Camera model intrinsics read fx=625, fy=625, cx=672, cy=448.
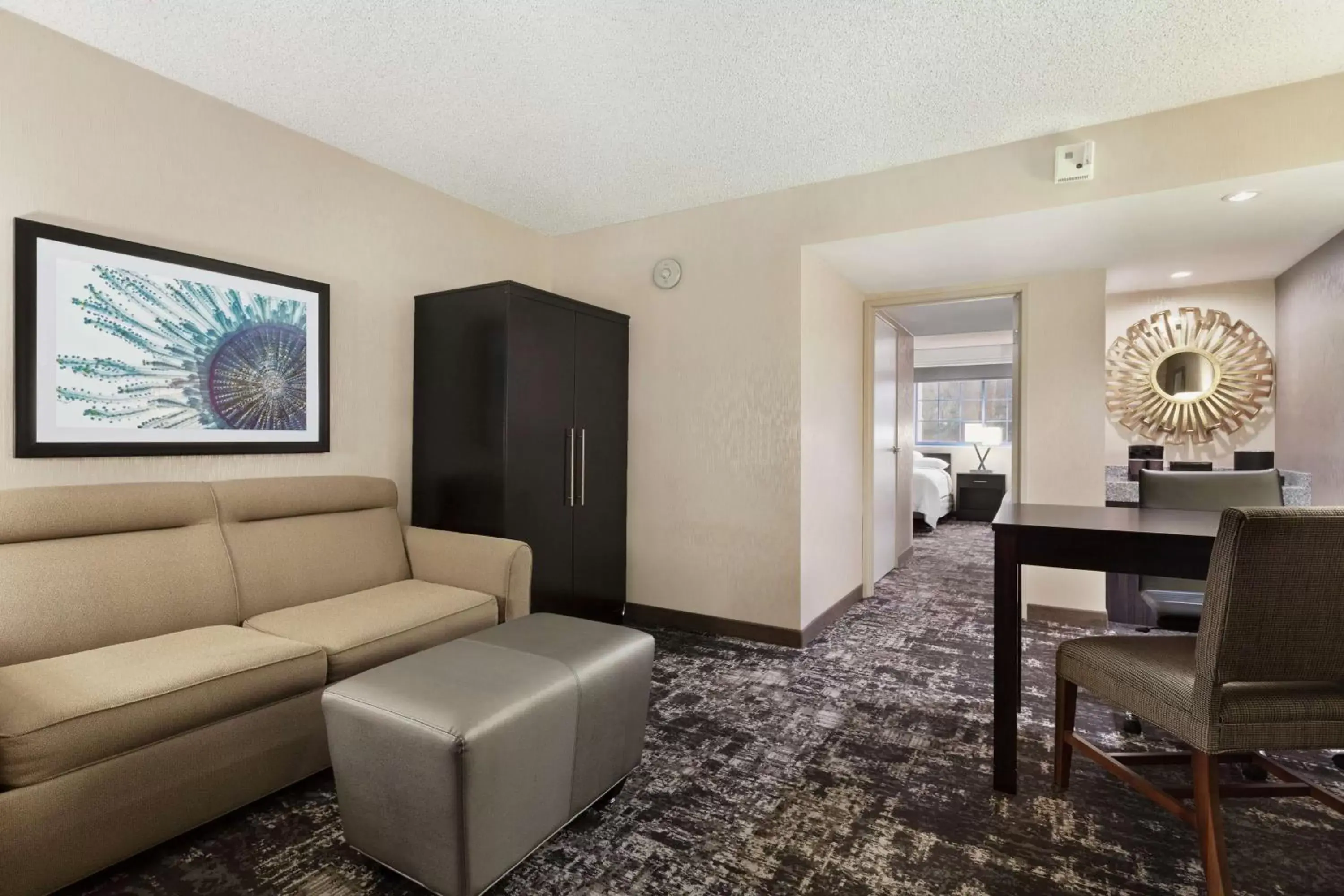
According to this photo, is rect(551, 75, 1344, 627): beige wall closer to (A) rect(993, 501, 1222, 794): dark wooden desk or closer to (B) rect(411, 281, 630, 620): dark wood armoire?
(B) rect(411, 281, 630, 620): dark wood armoire

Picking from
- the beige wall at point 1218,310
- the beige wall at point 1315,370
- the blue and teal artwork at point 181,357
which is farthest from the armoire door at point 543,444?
the beige wall at point 1315,370

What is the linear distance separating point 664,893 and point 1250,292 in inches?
203

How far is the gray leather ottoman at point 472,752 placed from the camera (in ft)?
4.52

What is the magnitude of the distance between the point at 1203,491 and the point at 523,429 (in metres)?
3.01

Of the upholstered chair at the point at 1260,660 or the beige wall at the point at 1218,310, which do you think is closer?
the upholstered chair at the point at 1260,660

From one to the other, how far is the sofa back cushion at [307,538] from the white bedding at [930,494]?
5.72 m

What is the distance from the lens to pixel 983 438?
782cm

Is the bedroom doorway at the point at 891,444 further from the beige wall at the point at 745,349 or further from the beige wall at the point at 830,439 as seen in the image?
the beige wall at the point at 745,349

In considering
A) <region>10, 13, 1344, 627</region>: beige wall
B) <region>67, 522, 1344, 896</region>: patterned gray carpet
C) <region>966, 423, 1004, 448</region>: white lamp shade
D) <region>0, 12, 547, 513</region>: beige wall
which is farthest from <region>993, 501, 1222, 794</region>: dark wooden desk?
<region>966, 423, 1004, 448</region>: white lamp shade

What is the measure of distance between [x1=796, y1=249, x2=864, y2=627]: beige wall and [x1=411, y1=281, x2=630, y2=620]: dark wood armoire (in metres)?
1.13

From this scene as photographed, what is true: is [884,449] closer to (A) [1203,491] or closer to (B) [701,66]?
(A) [1203,491]

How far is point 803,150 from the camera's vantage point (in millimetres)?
2879

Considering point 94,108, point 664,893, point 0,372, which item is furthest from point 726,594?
point 94,108

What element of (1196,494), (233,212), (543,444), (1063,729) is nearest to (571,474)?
(543,444)
